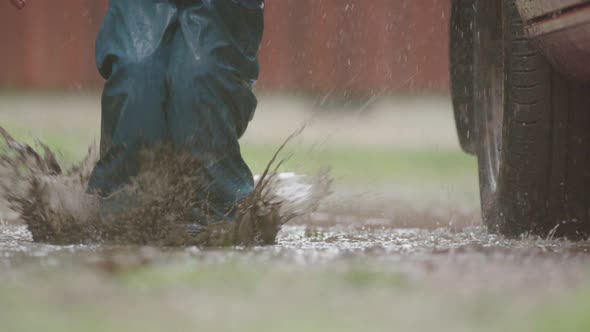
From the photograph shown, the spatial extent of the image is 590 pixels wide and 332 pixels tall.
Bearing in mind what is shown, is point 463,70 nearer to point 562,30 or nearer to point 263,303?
point 562,30

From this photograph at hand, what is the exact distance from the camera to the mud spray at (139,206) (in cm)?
269

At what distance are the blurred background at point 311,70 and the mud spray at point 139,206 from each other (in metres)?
6.84

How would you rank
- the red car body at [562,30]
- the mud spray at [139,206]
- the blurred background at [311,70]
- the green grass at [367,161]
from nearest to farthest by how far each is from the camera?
the red car body at [562,30]
the mud spray at [139,206]
the green grass at [367,161]
the blurred background at [311,70]

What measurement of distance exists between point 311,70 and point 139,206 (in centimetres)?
933

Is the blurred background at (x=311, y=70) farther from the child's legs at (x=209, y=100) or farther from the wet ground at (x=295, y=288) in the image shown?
the wet ground at (x=295, y=288)

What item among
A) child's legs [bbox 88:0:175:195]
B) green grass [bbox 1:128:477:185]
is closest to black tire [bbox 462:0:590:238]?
child's legs [bbox 88:0:175:195]

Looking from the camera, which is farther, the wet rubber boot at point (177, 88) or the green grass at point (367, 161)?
the green grass at point (367, 161)

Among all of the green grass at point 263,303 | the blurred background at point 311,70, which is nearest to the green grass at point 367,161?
the blurred background at point 311,70

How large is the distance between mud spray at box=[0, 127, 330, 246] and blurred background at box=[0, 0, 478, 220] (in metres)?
6.84

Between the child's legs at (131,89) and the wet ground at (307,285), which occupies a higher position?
the child's legs at (131,89)

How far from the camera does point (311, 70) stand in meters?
11.9

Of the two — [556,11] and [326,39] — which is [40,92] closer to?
[326,39]

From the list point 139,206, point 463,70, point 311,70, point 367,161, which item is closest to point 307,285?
point 139,206

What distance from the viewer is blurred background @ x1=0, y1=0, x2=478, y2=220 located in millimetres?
10594
